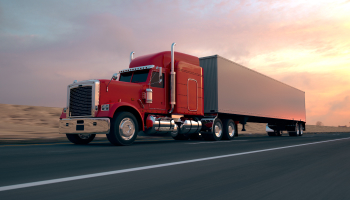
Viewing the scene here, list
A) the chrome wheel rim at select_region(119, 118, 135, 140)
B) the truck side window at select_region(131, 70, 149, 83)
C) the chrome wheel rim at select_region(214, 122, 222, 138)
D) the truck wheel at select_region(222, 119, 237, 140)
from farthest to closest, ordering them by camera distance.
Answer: the truck wheel at select_region(222, 119, 237, 140)
the chrome wheel rim at select_region(214, 122, 222, 138)
the truck side window at select_region(131, 70, 149, 83)
the chrome wheel rim at select_region(119, 118, 135, 140)

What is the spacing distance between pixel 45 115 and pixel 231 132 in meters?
20.0

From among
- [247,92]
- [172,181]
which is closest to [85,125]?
[172,181]

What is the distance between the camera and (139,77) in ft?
42.9

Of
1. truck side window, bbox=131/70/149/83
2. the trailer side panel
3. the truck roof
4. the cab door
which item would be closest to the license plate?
the cab door

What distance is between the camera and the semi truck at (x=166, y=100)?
36.3 ft

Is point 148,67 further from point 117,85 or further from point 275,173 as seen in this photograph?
point 275,173

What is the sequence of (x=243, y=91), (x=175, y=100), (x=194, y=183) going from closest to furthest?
(x=194, y=183) < (x=175, y=100) < (x=243, y=91)

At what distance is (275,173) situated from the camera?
506cm

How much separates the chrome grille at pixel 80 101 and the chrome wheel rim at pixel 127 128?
53.8 inches

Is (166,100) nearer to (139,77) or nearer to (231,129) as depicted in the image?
(139,77)

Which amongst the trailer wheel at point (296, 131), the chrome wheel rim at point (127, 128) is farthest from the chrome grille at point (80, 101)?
the trailer wheel at point (296, 131)

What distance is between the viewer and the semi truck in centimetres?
1105

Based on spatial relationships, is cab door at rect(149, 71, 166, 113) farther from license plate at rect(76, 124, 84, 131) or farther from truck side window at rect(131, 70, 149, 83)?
license plate at rect(76, 124, 84, 131)

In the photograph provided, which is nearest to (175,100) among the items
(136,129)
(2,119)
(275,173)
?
(136,129)
